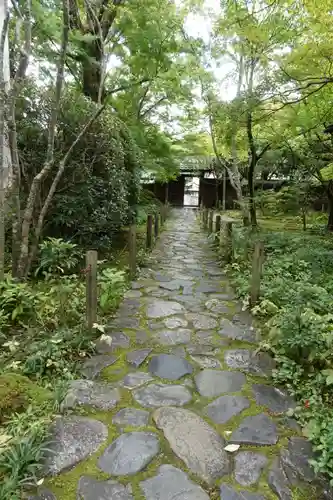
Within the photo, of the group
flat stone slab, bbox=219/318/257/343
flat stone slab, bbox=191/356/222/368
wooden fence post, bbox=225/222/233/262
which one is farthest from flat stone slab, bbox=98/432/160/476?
wooden fence post, bbox=225/222/233/262

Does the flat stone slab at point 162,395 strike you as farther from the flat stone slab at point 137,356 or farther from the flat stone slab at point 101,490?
the flat stone slab at point 101,490

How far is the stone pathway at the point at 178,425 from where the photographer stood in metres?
1.80

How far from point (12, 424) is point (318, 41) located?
7.35m

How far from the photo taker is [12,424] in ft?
6.83

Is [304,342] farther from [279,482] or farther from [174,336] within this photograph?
[174,336]

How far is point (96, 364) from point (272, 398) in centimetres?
158

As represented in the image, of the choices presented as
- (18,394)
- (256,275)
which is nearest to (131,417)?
(18,394)

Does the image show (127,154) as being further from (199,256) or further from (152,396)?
(152,396)

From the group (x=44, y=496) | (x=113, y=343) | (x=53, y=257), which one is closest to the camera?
(x=44, y=496)

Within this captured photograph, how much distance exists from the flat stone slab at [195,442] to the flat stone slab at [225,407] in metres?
0.12

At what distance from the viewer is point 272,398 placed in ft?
8.51

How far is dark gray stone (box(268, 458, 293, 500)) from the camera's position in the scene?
1.76 metres

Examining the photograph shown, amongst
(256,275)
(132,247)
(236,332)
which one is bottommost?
(236,332)

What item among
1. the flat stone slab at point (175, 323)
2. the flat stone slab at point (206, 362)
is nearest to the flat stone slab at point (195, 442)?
the flat stone slab at point (206, 362)
